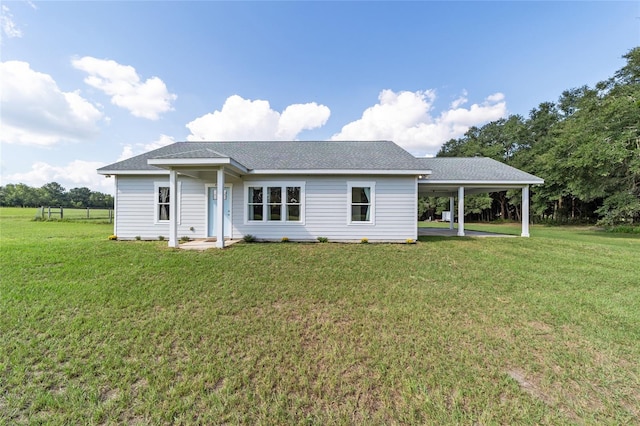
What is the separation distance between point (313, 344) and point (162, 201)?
970 cm

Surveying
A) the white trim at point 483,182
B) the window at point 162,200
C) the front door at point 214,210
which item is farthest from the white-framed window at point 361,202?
the window at point 162,200

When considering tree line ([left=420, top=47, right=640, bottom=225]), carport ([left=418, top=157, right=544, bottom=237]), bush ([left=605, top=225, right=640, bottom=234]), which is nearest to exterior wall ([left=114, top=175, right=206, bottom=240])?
carport ([left=418, top=157, right=544, bottom=237])

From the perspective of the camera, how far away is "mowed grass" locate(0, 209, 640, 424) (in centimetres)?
247

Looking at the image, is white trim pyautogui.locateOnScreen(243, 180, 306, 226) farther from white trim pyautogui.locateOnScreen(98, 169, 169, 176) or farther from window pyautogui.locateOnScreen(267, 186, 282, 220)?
white trim pyautogui.locateOnScreen(98, 169, 169, 176)

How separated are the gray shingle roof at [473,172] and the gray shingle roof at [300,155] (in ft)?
6.96

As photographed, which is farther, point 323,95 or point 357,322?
point 323,95

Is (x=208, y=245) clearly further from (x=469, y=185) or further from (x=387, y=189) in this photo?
(x=469, y=185)

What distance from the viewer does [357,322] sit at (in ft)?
13.1

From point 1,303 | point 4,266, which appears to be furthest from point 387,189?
point 4,266

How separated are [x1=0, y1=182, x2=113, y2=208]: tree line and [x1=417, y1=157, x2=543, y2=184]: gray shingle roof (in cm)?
6040

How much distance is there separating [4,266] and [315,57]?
639 inches

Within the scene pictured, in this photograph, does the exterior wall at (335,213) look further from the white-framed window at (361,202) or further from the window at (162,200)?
the window at (162,200)

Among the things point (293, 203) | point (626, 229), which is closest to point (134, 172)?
point (293, 203)

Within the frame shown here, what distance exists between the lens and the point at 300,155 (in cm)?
1127
